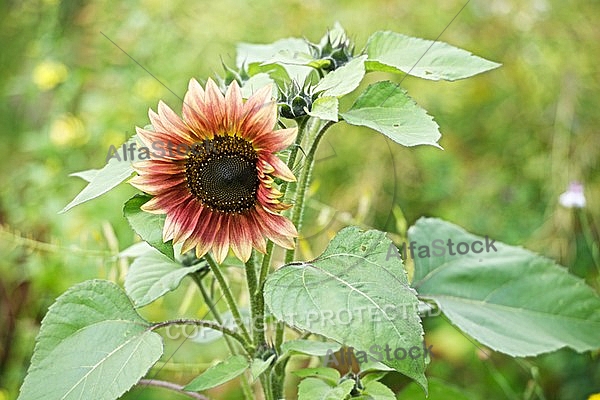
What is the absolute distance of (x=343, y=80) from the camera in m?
0.42

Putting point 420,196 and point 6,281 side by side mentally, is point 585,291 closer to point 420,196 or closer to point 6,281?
point 420,196

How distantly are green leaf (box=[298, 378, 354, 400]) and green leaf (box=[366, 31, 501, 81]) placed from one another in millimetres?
204

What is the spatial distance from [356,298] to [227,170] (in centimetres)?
11

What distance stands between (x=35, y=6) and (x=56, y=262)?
3.11 ft

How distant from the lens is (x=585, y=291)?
639mm

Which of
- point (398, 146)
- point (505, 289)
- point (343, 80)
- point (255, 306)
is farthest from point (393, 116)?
point (398, 146)

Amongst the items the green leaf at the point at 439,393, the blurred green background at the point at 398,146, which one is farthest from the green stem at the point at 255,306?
the blurred green background at the point at 398,146

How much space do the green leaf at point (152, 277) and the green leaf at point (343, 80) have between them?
0.16m

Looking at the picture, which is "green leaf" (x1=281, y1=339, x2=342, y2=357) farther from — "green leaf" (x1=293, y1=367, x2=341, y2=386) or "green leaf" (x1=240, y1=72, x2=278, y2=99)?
"green leaf" (x1=240, y1=72, x2=278, y2=99)

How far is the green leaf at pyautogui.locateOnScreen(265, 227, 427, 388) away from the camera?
0.38m

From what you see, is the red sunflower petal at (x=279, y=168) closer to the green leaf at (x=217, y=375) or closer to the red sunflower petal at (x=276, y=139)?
the red sunflower petal at (x=276, y=139)

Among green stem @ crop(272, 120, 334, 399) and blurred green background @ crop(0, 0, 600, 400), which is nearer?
green stem @ crop(272, 120, 334, 399)

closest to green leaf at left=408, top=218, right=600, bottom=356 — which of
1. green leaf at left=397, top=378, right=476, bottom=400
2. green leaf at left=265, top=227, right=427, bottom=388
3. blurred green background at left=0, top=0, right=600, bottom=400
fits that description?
green leaf at left=397, top=378, right=476, bottom=400

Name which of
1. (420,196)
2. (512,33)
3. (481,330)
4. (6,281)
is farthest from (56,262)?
(512,33)
